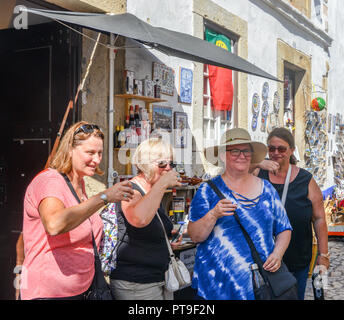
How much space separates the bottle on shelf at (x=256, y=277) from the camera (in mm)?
2348

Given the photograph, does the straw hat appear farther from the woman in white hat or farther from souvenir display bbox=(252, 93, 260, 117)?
souvenir display bbox=(252, 93, 260, 117)

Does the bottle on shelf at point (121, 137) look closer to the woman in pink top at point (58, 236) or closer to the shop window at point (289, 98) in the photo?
the woman in pink top at point (58, 236)

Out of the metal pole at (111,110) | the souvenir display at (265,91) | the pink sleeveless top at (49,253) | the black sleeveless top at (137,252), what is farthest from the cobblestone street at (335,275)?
the pink sleeveless top at (49,253)

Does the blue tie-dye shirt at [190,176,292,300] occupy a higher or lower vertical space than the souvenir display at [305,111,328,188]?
lower

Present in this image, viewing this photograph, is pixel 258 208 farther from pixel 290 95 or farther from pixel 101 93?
pixel 290 95

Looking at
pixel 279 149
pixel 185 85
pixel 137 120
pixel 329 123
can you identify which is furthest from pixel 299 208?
pixel 329 123

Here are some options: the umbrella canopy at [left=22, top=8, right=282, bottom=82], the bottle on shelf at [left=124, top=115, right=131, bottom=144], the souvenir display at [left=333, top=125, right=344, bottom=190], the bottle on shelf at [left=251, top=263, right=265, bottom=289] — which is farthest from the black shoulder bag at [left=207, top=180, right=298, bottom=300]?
the souvenir display at [left=333, top=125, right=344, bottom=190]

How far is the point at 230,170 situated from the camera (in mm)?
2598

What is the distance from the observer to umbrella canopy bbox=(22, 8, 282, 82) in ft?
9.46

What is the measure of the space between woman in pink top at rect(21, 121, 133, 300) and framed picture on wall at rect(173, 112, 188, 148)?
3.14 metres

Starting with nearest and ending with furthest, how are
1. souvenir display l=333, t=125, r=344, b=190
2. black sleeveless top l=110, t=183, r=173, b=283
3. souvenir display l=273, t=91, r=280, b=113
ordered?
black sleeveless top l=110, t=183, r=173, b=283 < souvenir display l=273, t=91, r=280, b=113 < souvenir display l=333, t=125, r=344, b=190

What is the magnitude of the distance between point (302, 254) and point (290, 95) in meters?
7.00

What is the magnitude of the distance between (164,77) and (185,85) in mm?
500

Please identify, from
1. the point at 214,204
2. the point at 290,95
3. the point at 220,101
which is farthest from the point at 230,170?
the point at 290,95
